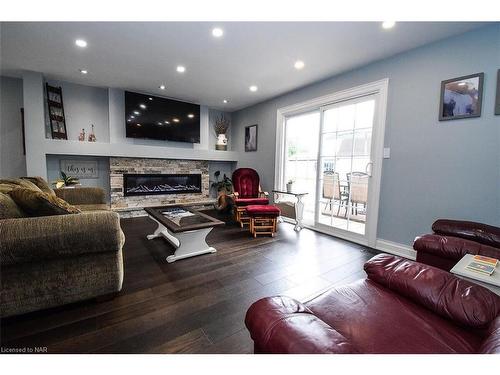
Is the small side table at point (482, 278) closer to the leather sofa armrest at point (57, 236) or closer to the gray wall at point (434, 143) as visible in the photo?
the gray wall at point (434, 143)

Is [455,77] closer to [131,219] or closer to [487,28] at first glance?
[487,28]

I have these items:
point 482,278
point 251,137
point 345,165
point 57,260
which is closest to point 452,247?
point 482,278

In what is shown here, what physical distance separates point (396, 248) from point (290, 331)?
103 inches

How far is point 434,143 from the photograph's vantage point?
2.35m

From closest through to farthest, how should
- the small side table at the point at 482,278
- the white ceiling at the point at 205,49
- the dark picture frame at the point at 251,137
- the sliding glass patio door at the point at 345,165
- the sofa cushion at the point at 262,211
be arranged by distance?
the small side table at the point at 482,278
the white ceiling at the point at 205,49
the sliding glass patio door at the point at 345,165
the sofa cushion at the point at 262,211
the dark picture frame at the point at 251,137

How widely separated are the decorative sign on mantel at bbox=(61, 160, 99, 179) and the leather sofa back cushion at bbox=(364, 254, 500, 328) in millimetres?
4718

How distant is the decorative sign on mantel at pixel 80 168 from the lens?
12.8 ft

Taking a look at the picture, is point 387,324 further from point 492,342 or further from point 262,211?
point 262,211

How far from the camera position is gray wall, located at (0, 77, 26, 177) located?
3.46 m

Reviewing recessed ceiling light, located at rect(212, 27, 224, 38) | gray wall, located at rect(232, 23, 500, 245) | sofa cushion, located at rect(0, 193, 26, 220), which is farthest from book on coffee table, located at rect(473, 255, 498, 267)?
sofa cushion, located at rect(0, 193, 26, 220)

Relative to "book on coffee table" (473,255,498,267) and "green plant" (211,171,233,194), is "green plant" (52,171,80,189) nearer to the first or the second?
"green plant" (211,171,233,194)

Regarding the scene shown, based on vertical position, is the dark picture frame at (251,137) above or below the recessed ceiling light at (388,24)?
below

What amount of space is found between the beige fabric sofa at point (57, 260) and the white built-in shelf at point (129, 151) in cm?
281

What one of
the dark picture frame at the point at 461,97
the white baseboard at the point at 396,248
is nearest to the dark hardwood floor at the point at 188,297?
the white baseboard at the point at 396,248
